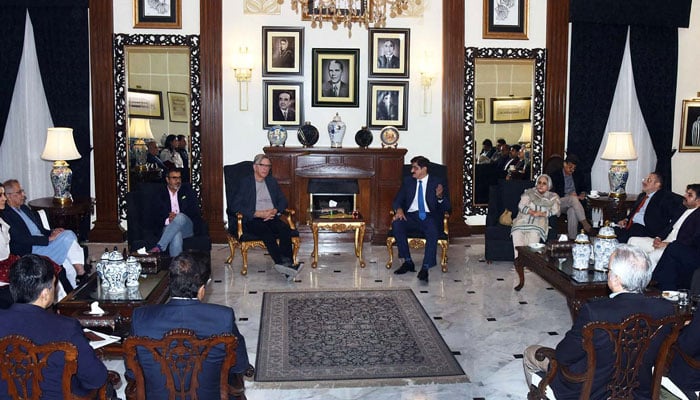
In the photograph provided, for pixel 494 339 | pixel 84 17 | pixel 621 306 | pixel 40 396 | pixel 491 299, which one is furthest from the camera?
pixel 84 17

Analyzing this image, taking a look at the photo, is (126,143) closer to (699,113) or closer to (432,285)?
(432,285)

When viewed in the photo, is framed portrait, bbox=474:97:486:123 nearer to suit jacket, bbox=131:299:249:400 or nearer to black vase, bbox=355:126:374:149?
black vase, bbox=355:126:374:149

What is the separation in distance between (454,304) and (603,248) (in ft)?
4.97

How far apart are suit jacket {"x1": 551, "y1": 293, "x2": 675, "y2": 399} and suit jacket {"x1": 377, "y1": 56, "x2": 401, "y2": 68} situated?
6903mm

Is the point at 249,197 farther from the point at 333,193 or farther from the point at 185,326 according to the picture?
the point at 185,326

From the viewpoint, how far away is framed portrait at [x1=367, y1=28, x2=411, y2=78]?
995 centimetres

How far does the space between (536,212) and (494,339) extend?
2.72 meters

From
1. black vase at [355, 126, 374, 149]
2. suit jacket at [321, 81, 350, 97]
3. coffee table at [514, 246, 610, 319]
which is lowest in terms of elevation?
coffee table at [514, 246, 610, 319]

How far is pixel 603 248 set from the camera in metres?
6.23

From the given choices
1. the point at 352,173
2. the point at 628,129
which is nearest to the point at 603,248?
the point at 352,173

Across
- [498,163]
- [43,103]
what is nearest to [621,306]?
[498,163]

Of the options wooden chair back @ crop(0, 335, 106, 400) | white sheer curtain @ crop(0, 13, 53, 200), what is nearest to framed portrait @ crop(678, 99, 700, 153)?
white sheer curtain @ crop(0, 13, 53, 200)

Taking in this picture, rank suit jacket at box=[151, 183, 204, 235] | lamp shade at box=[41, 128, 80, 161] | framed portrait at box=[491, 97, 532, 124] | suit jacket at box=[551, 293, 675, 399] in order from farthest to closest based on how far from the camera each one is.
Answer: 1. framed portrait at box=[491, 97, 532, 124]
2. lamp shade at box=[41, 128, 80, 161]
3. suit jacket at box=[151, 183, 204, 235]
4. suit jacket at box=[551, 293, 675, 399]

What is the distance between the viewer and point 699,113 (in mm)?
10656
